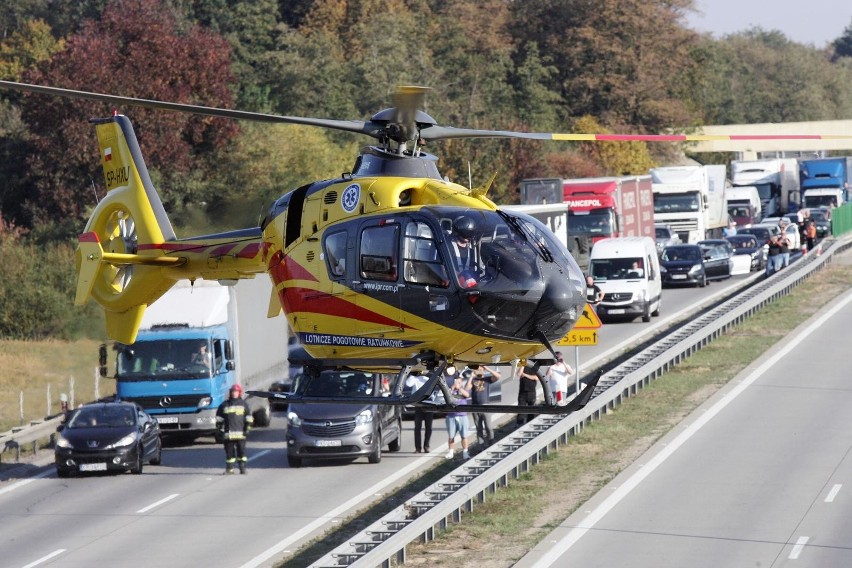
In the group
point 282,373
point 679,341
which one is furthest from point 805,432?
point 282,373

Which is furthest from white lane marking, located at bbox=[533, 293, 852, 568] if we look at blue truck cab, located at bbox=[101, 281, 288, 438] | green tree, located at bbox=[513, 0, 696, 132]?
green tree, located at bbox=[513, 0, 696, 132]

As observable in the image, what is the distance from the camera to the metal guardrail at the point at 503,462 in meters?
16.9

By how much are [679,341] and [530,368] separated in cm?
2126

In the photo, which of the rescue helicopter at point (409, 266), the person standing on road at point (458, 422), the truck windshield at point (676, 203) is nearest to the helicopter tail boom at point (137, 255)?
the rescue helicopter at point (409, 266)

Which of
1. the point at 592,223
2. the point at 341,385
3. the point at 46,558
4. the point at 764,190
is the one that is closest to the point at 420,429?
the point at 341,385

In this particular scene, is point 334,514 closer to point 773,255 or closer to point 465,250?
point 465,250

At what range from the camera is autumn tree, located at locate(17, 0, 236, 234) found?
48844 mm

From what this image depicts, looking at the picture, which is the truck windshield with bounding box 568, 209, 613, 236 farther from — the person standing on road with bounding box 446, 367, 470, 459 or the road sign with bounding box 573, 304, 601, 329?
the road sign with bounding box 573, 304, 601, 329

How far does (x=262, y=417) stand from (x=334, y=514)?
9670mm

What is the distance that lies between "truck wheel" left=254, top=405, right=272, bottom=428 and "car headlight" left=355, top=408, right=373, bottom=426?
19.5 ft

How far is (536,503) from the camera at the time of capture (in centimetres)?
2088

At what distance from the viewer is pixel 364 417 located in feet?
82.0

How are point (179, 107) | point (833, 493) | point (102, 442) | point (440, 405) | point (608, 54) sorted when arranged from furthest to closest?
point (608, 54), point (102, 442), point (833, 493), point (440, 405), point (179, 107)

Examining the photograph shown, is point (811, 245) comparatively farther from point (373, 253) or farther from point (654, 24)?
point (373, 253)
